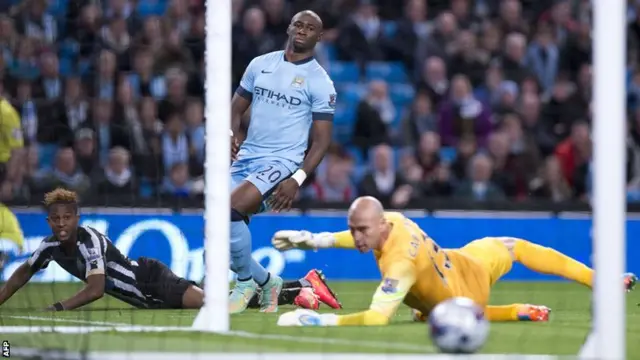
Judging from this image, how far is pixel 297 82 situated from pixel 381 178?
5.64 m

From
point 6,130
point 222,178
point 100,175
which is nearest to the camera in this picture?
point 222,178

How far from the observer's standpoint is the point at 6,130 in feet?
41.8

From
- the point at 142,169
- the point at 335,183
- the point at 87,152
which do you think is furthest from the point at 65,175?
the point at 335,183

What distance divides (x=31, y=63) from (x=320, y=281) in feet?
14.6

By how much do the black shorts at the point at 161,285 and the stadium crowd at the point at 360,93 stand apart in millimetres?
3583

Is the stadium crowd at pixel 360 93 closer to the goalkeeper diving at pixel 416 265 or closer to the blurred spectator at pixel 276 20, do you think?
the blurred spectator at pixel 276 20

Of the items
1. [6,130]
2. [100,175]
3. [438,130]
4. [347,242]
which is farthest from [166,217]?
[347,242]

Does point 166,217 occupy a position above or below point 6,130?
below

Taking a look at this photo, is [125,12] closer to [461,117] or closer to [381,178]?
[381,178]

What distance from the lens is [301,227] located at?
46.4 feet

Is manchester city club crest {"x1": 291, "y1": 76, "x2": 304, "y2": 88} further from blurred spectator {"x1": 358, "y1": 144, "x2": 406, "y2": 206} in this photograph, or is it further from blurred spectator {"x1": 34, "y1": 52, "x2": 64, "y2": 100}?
blurred spectator {"x1": 358, "y1": 144, "x2": 406, "y2": 206}

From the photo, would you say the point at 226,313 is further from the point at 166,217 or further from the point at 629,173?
the point at 629,173

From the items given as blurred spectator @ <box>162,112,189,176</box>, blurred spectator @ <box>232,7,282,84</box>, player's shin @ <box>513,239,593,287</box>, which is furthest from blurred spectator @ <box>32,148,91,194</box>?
player's shin @ <box>513,239,593,287</box>

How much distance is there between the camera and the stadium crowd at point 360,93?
13.3 metres
